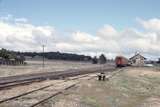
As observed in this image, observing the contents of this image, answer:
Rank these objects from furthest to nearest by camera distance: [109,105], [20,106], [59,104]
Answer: [109,105] < [59,104] < [20,106]

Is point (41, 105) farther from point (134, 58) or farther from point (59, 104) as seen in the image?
point (134, 58)

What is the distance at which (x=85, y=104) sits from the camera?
70.4 ft

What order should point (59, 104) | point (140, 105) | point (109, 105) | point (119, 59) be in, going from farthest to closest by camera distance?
point (119, 59) < point (140, 105) < point (109, 105) < point (59, 104)

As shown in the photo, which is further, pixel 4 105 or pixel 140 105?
pixel 140 105

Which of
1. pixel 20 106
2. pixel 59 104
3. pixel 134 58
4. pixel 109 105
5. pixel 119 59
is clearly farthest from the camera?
pixel 134 58

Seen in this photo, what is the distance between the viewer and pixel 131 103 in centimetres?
2464

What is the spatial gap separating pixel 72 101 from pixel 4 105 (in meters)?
4.77

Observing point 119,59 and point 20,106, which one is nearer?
point 20,106

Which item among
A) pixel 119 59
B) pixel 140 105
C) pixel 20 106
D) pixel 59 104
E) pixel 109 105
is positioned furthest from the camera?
pixel 119 59

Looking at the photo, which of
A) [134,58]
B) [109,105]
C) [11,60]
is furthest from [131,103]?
[134,58]

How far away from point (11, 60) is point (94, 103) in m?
84.2

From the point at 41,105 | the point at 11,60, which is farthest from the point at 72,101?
the point at 11,60

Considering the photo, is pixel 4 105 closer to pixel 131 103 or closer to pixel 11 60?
pixel 131 103

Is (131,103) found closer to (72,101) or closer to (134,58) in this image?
(72,101)
